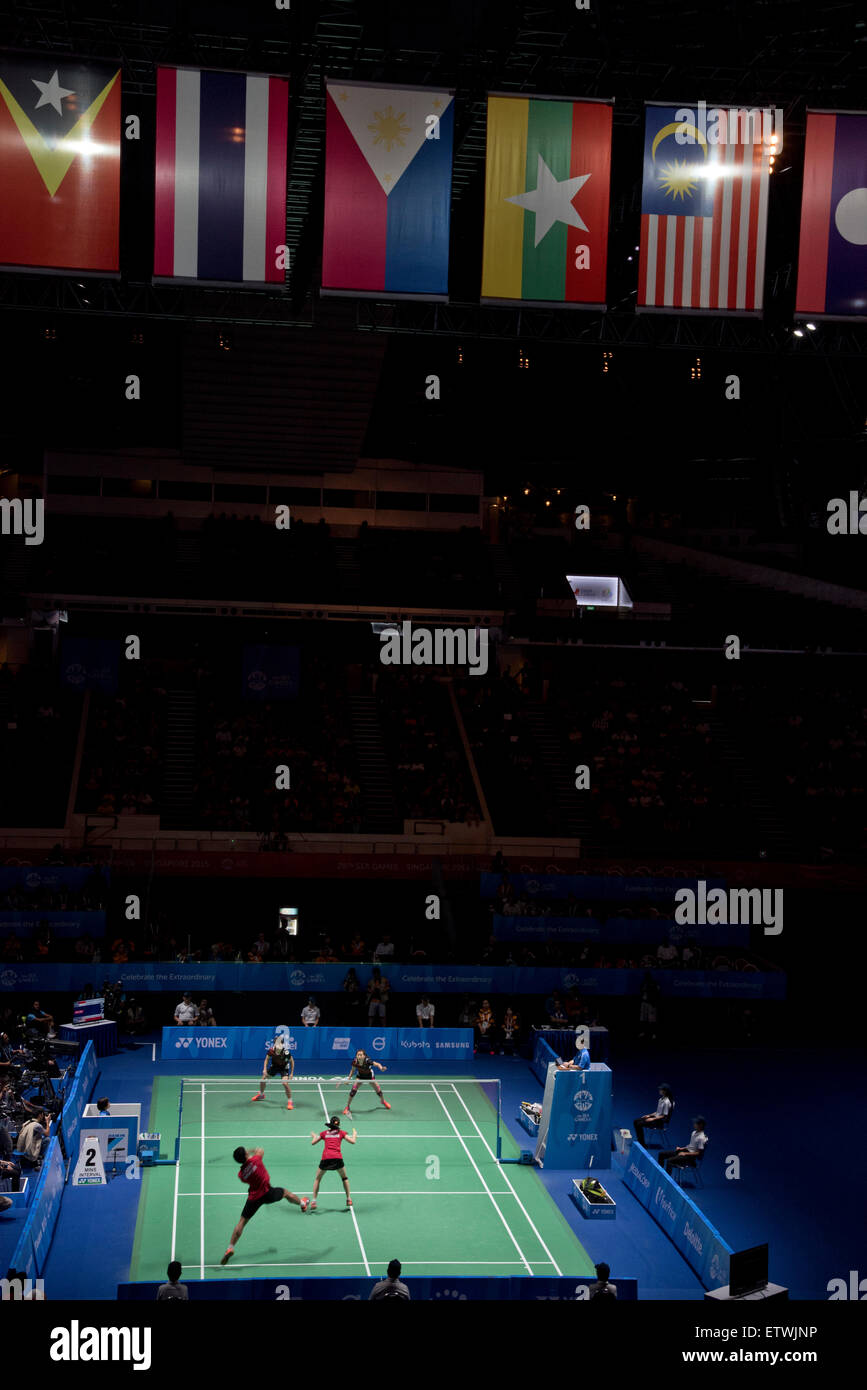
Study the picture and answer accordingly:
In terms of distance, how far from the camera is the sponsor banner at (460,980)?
28.5 m

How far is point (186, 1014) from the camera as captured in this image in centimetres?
2623

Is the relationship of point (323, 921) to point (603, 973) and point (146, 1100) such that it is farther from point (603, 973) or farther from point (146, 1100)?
point (146, 1100)

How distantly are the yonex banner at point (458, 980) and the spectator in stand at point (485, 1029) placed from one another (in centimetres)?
103

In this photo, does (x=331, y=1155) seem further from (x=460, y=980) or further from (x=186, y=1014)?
(x=460, y=980)

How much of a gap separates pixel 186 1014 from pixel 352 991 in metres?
3.87

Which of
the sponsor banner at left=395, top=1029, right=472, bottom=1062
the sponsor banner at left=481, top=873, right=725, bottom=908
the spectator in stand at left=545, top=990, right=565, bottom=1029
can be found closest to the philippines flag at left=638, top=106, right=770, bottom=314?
the spectator in stand at left=545, top=990, right=565, bottom=1029

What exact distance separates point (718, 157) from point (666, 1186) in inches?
534

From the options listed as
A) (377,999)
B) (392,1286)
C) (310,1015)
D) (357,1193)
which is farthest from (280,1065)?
(392,1286)

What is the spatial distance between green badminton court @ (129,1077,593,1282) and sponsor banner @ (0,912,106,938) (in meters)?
6.06

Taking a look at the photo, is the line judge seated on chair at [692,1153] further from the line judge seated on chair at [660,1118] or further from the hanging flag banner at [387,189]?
the hanging flag banner at [387,189]

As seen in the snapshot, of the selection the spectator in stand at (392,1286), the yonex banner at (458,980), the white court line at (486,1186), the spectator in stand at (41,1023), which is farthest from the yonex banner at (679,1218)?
the spectator in stand at (41,1023)

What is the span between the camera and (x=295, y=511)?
150ft
